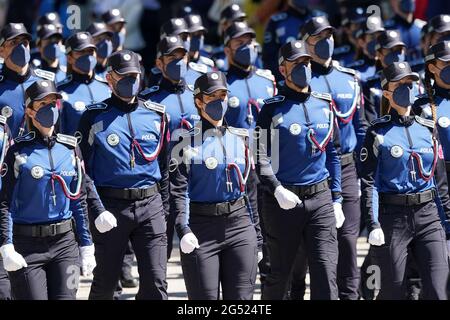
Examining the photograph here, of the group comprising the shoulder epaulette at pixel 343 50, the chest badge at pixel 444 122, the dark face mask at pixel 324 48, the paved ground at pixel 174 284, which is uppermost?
the dark face mask at pixel 324 48

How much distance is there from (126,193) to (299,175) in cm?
137

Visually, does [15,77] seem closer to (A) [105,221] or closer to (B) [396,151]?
(A) [105,221]

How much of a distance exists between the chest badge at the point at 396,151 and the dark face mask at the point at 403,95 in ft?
1.18

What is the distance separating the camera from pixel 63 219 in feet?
39.5

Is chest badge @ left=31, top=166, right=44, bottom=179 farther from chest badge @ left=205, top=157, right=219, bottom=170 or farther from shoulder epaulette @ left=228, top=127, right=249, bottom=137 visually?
shoulder epaulette @ left=228, top=127, right=249, bottom=137

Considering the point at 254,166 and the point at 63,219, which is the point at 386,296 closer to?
the point at 254,166

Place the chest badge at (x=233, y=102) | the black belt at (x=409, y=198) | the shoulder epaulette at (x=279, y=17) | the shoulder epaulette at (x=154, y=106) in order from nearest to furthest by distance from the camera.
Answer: the black belt at (x=409, y=198)
the shoulder epaulette at (x=154, y=106)
the chest badge at (x=233, y=102)
the shoulder epaulette at (x=279, y=17)

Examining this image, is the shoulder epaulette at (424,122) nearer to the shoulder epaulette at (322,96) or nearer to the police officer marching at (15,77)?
the shoulder epaulette at (322,96)

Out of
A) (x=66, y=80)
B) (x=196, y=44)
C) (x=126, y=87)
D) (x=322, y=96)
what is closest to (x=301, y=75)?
(x=322, y=96)

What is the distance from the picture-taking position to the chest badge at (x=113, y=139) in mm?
12758

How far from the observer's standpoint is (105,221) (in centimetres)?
1236

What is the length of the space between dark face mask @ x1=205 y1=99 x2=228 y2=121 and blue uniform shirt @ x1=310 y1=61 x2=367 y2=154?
2.06 meters

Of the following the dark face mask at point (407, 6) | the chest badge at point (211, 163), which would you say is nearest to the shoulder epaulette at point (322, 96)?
the chest badge at point (211, 163)

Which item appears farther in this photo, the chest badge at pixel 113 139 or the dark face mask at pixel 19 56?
the dark face mask at pixel 19 56
